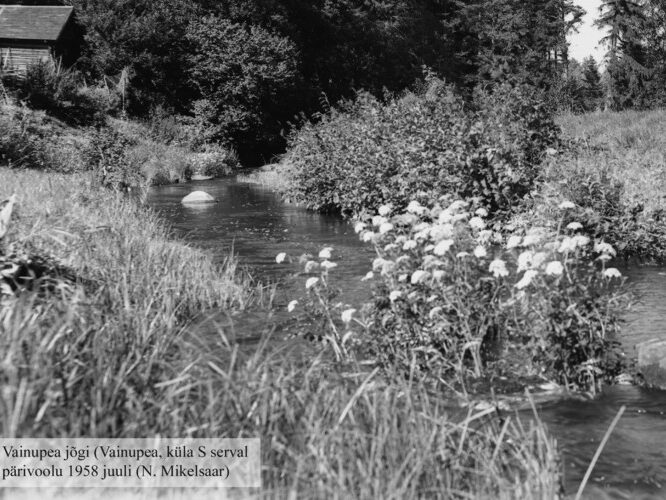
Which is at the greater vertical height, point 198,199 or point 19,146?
point 19,146

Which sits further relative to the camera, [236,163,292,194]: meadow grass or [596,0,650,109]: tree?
[596,0,650,109]: tree

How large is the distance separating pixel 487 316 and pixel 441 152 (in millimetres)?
7197

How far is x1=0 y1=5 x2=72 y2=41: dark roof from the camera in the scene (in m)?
35.7

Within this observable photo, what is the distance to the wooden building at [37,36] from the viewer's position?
35.8 m

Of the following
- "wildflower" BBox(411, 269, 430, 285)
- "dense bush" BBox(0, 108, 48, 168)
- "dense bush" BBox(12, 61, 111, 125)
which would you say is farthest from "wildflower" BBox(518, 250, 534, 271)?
"dense bush" BBox(12, 61, 111, 125)

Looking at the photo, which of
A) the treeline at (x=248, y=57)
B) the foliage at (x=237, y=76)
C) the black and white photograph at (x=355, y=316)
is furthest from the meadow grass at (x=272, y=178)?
the foliage at (x=237, y=76)

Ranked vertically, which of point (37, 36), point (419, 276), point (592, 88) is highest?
point (37, 36)

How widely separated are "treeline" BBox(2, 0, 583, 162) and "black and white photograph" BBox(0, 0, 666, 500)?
1097 centimetres

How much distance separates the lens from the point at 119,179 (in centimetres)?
1529

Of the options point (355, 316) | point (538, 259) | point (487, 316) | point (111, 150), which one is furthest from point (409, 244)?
point (111, 150)

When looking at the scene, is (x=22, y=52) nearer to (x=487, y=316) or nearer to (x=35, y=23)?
(x=35, y=23)

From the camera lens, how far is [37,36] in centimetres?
3572
